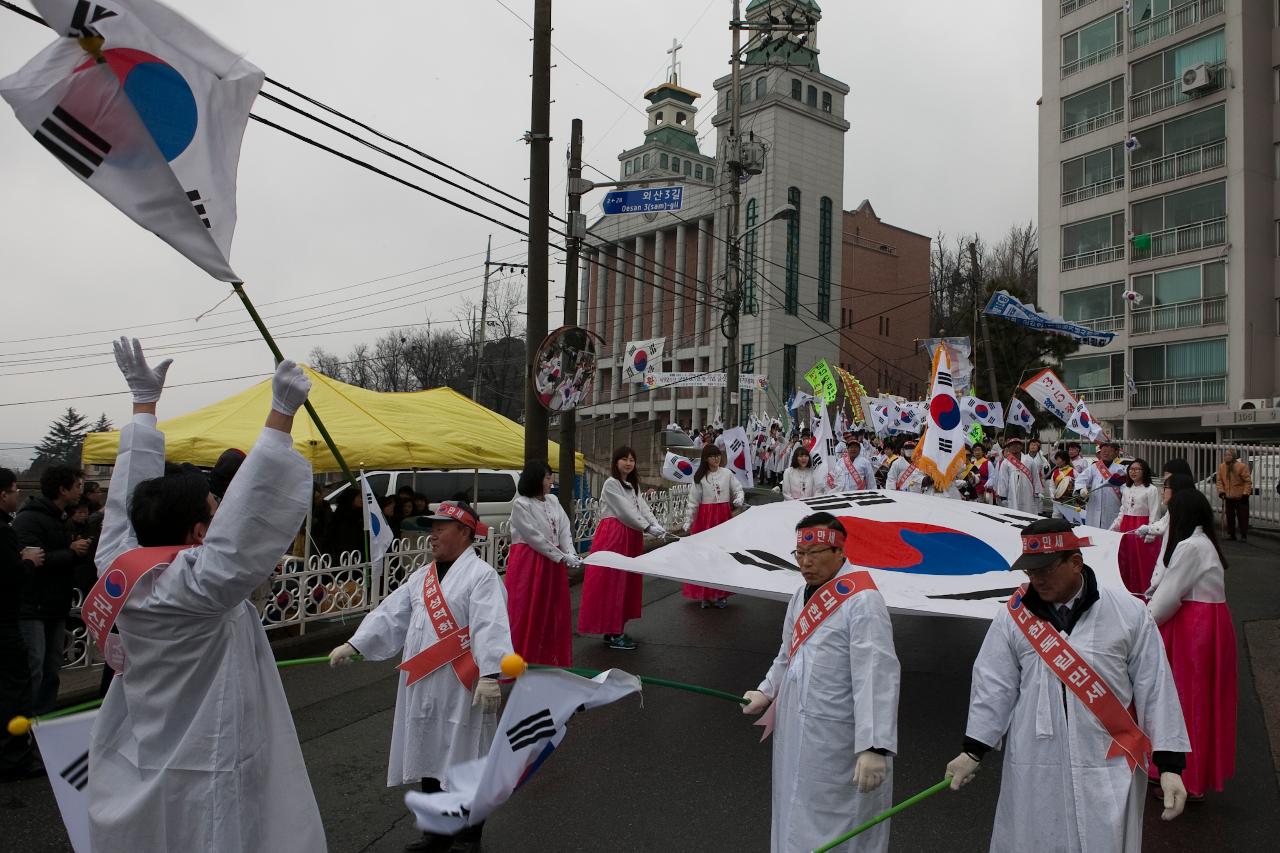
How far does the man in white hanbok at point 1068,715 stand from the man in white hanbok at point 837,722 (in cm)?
36

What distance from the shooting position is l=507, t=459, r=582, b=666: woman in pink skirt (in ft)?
25.3

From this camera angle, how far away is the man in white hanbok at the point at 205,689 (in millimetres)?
2754

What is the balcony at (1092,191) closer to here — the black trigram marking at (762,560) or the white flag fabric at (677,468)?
the white flag fabric at (677,468)

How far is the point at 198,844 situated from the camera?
284cm

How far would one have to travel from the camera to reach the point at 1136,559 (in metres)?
11.2

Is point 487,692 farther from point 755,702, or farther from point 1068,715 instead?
point 1068,715

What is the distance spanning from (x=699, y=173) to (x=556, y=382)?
57.6 m

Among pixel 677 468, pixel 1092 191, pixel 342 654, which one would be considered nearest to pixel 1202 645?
pixel 342 654

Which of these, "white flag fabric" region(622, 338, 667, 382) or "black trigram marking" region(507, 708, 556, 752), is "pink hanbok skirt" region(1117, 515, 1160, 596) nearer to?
"black trigram marking" region(507, 708, 556, 752)

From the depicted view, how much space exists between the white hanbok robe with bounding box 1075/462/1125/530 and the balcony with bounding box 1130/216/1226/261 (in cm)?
1878

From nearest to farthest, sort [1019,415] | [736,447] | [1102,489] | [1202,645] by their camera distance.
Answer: [1202,645] → [1102,489] → [736,447] → [1019,415]

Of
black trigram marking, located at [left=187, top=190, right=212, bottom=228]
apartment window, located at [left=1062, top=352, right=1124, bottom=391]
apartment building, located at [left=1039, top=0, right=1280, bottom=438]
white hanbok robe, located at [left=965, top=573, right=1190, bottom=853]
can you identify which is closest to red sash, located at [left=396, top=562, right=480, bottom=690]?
black trigram marking, located at [left=187, top=190, right=212, bottom=228]

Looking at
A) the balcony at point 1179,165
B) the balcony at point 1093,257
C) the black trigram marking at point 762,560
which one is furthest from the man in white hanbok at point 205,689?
the balcony at point 1093,257

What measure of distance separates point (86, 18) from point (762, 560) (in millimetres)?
5512
